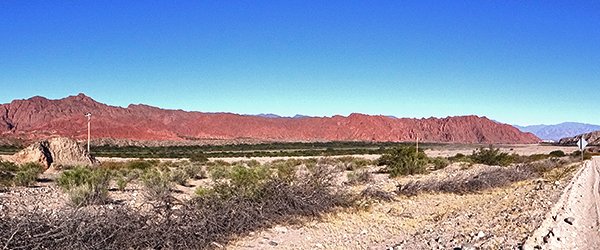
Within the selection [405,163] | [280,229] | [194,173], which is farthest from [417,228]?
[405,163]

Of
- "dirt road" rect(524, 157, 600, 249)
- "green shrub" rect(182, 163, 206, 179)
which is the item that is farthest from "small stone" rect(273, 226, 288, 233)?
"green shrub" rect(182, 163, 206, 179)

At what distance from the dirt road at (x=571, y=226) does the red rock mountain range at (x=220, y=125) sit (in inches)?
4395

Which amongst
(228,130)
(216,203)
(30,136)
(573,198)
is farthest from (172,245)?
(228,130)

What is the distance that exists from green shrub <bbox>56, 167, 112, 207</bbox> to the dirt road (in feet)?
30.8

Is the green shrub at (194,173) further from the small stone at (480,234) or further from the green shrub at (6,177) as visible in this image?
the small stone at (480,234)

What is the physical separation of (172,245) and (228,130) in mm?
135734

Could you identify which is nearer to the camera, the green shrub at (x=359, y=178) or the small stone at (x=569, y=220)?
the small stone at (x=569, y=220)

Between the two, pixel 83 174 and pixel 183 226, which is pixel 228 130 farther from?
pixel 183 226

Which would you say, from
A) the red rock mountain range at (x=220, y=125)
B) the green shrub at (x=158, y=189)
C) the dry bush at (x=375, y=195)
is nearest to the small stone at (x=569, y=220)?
the dry bush at (x=375, y=195)

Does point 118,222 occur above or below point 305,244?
above

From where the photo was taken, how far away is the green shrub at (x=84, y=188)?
584 inches

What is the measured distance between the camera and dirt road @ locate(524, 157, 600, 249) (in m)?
9.51

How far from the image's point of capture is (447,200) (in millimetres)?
17594

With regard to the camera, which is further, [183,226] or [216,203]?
[216,203]
